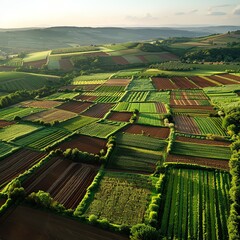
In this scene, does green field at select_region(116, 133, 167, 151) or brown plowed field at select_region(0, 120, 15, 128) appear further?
brown plowed field at select_region(0, 120, 15, 128)

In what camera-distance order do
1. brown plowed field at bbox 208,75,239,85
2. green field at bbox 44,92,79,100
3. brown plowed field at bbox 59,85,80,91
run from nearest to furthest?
green field at bbox 44,92,79,100
brown plowed field at bbox 208,75,239,85
brown plowed field at bbox 59,85,80,91

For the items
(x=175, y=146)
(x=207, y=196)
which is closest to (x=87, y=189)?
(x=207, y=196)

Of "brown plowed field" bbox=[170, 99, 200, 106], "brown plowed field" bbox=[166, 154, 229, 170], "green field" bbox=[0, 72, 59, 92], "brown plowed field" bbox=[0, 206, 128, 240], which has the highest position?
"green field" bbox=[0, 72, 59, 92]

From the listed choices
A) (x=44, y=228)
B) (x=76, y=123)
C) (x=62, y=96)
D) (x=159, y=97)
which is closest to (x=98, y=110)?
(x=76, y=123)

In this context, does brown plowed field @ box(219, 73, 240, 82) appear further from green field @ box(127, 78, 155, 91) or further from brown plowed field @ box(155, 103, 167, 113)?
brown plowed field @ box(155, 103, 167, 113)

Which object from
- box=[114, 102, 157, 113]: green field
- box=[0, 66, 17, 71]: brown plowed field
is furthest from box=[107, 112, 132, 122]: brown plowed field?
box=[0, 66, 17, 71]: brown plowed field

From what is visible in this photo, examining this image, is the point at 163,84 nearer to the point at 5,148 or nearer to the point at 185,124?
the point at 185,124
